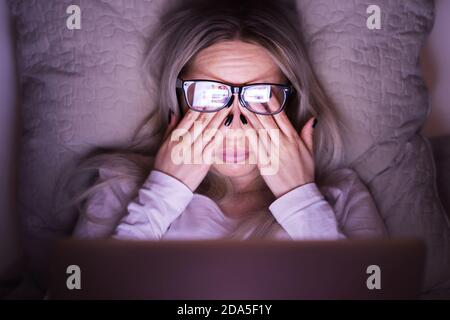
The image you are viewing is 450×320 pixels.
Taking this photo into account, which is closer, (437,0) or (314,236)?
(314,236)

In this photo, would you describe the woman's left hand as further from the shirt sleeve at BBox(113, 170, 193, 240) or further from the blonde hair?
the shirt sleeve at BBox(113, 170, 193, 240)

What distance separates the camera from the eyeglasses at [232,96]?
78cm

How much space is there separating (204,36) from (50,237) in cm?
52

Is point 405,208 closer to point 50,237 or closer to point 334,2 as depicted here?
point 334,2

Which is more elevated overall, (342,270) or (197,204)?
(197,204)

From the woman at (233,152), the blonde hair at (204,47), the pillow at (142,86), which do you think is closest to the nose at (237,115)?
the woman at (233,152)

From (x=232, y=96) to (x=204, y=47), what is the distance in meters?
0.13

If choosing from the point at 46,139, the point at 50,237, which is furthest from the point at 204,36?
the point at 50,237

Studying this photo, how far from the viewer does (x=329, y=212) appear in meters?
0.79

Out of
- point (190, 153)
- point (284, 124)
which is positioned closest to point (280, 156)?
point (284, 124)

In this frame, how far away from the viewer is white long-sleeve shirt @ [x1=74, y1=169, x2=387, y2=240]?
79 cm

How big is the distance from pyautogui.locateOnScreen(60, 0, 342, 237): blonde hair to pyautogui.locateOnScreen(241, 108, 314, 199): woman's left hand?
0.05m

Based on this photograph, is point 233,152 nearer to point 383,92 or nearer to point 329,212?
point 329,212

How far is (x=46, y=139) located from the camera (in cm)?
87
